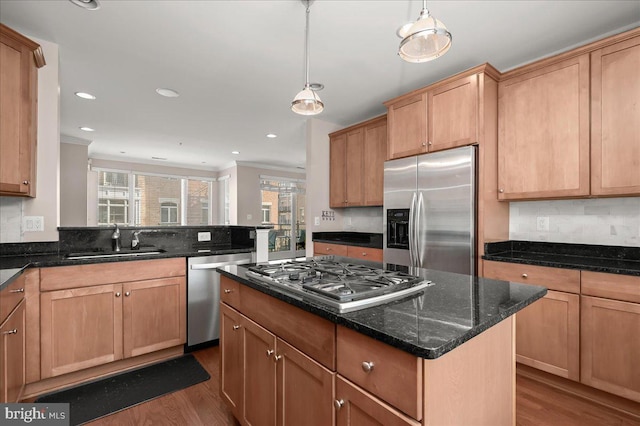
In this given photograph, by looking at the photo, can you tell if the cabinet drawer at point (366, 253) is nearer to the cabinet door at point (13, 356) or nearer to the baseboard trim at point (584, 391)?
the baseboard trim at point (584, 391)

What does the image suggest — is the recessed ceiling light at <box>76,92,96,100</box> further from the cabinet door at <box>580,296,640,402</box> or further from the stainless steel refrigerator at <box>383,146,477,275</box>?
the cabinet door at <box>580,296,640,402</box>

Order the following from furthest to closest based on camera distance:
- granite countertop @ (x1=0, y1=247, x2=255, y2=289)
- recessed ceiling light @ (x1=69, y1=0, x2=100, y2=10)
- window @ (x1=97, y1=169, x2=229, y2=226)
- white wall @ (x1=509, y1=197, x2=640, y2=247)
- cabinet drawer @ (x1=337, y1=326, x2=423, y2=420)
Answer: window @ (x1=97, y1=169, x2=229, y2=226) < white wall @ (x1=509, y1=197, x2=640, y2=247) < recessed ceiling light @ (x1=69, y1=0, x2=100, y2=10) < granite countertop @ (x1=0, y1=247, x2=255, y2=289) < cabinet drawer @ (x1=337, y1=326, x2=423, y2=420)

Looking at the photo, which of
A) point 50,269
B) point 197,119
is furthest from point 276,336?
point 197,119

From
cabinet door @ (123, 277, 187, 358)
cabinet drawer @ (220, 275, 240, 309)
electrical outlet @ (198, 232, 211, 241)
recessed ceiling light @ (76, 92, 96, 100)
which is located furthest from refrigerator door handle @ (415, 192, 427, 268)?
recessed ceiling light @ (76, 92, 96, 100)

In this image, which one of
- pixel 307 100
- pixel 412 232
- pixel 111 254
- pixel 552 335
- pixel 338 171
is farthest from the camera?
pixel 338 171

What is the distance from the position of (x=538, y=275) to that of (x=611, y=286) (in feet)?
1.26

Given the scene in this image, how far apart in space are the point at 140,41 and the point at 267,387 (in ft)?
8.45

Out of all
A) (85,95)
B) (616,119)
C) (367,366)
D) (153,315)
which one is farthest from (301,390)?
(85,95)

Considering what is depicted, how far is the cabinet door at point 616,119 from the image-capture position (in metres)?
2.01

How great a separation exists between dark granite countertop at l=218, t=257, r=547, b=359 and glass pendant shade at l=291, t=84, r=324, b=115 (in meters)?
1.09

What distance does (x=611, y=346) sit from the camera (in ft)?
6.29

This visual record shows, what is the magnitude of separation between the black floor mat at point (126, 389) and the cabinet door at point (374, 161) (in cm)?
254

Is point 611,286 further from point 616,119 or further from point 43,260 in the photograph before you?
point 43,260

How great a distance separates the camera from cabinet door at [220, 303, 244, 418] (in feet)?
5.37
